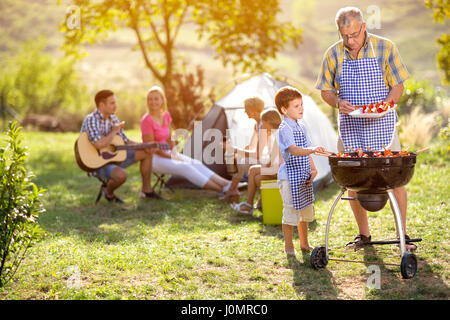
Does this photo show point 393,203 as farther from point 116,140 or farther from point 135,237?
point 116,140

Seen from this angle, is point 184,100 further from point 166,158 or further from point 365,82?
point 365,82

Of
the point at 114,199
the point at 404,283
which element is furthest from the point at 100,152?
the point at 404,283

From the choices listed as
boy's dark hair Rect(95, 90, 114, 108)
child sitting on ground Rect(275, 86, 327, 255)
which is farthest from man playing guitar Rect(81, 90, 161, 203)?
child sitting on ground Rect(275, 86, 327, 255)

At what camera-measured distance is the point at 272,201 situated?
555 cm

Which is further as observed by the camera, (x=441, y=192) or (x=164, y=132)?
(x=164, y=132)

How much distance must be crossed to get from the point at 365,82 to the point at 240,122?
3511 mm

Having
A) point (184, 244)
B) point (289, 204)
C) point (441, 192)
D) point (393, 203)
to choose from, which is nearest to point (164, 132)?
point (184, 244)

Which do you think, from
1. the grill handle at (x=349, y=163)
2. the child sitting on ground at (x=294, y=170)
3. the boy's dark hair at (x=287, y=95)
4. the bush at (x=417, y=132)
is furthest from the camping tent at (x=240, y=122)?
the grill handle at (x=349, y=163)

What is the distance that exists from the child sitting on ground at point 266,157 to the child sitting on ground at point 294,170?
117cm

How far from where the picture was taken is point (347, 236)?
5098 millimetres

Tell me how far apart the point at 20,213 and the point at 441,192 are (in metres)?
4.83

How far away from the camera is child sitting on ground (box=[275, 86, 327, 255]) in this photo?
4418 mm

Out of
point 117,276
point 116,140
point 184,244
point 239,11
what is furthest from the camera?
point 239,11

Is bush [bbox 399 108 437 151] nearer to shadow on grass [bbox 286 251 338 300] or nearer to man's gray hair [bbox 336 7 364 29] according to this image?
man's gray hair [bbox 336 7 364 29]
